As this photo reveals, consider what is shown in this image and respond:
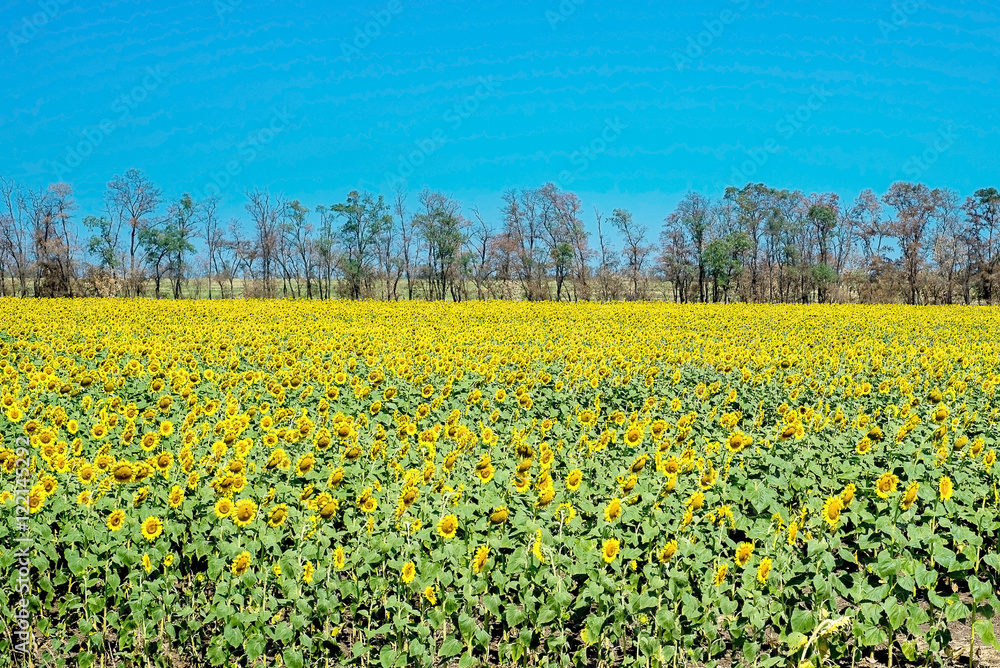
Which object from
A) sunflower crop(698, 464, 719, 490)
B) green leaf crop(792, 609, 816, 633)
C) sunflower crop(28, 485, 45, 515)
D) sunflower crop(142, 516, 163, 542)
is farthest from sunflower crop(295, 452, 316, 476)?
green leaf crop(792, 609, 816, 633)

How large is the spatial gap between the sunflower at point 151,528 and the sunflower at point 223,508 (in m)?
0.30

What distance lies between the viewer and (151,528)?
3.77 meters

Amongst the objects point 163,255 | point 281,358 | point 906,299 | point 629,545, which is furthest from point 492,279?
point 629,545

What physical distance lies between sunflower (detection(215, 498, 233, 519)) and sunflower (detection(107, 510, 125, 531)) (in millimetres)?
519

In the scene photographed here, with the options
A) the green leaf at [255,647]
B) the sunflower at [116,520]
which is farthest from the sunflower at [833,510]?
the sunflower at [116,520]

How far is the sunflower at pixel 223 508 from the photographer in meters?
3.90

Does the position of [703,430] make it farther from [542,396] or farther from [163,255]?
[163,255]

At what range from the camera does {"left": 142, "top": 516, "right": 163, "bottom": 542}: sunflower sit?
372 centimetres

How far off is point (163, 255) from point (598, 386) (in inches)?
2257

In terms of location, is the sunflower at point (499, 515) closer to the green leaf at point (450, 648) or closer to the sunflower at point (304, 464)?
the green leaf at point (450, 648)

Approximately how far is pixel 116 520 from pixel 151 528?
0.96ft

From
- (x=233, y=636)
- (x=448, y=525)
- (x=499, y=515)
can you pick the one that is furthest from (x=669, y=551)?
(x=233, y=636)

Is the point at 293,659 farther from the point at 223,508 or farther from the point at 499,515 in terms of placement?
the point at 499,515

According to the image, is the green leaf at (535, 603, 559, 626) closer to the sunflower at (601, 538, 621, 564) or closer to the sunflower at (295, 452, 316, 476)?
the sunflower at (601, 538, 621, 564)
